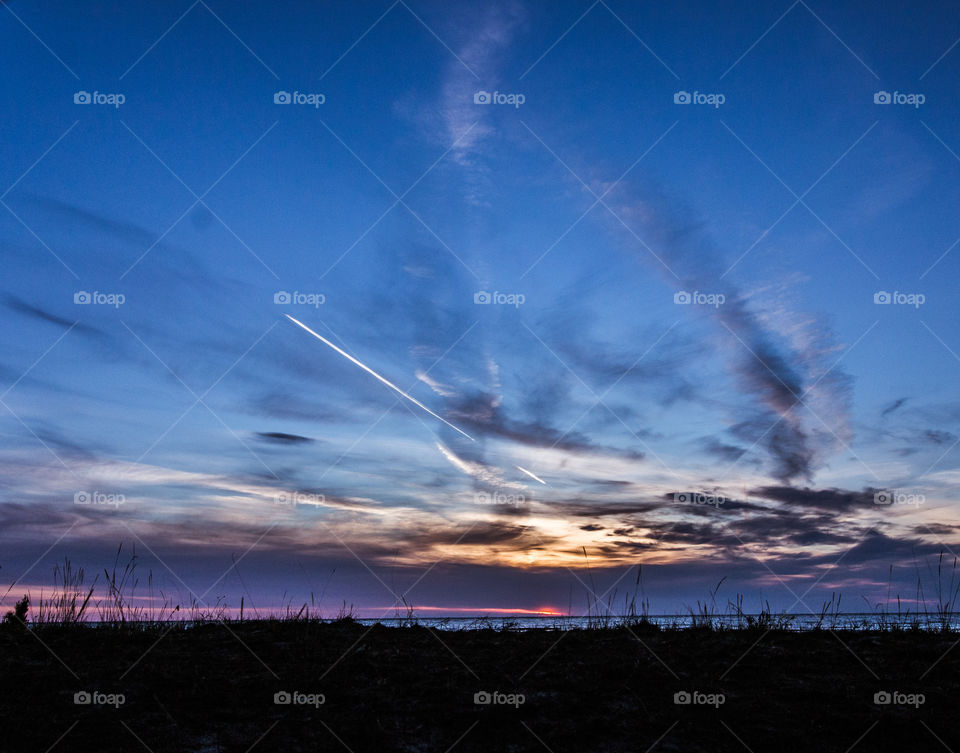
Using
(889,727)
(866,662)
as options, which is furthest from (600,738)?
(866,662)

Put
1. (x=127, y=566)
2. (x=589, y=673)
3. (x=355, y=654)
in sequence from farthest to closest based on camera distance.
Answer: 1. (x=127, y=566)
2. (x=355, y=654)
3. (x=589, y=673)

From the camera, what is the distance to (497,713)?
6219 millimetres

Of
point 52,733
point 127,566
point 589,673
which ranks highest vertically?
point 127,566

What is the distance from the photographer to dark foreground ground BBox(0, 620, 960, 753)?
19.1 feet

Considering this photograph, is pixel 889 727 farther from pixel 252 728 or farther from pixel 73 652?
pixel 73 652

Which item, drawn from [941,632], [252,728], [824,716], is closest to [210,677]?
[252,728]

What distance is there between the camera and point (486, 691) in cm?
669

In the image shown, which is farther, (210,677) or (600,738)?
(210,677)

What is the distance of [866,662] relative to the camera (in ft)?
24.9

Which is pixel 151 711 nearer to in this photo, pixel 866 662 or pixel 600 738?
pixel 600 738

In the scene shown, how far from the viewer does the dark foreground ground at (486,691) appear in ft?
19.1

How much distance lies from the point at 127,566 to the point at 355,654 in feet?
18.2

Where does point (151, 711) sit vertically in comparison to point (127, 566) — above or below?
below

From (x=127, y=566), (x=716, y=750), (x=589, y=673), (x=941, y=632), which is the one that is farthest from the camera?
(x=127, y=566)
